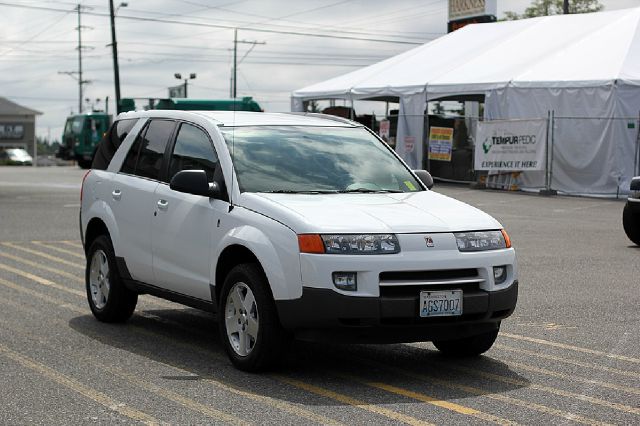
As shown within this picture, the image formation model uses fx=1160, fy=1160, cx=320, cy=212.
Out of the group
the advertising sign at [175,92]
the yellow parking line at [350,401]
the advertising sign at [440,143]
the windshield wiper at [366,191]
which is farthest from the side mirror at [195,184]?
the advertising sign at [175,92]

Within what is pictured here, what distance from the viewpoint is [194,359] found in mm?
7750

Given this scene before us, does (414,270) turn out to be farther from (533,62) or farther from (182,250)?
(533,62)

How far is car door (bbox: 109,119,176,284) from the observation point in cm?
874

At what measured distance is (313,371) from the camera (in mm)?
7328

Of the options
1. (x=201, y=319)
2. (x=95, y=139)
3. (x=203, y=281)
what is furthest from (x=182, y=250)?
(x=95, y=139)

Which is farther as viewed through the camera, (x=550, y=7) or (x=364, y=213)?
(x=550, y=7)

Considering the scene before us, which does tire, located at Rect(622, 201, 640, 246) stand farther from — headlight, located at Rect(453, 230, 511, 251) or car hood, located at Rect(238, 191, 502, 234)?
headlight, located at Rect(453, 230, 511, 251)

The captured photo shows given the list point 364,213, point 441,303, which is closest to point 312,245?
point 364,213

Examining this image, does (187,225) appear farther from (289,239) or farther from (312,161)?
(289,239)

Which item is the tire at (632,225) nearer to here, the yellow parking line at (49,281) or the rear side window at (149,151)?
the yellow parking line at (49,281)

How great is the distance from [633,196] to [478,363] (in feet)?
30.8

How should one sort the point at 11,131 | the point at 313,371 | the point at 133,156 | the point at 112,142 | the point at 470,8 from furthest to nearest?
1. the point at 11,131
2. the point at 470,8
3. the point at 112,142
4. the point at 133,156
5. the point at 313,371

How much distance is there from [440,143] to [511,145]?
3583 mm

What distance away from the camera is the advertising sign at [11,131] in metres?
119
